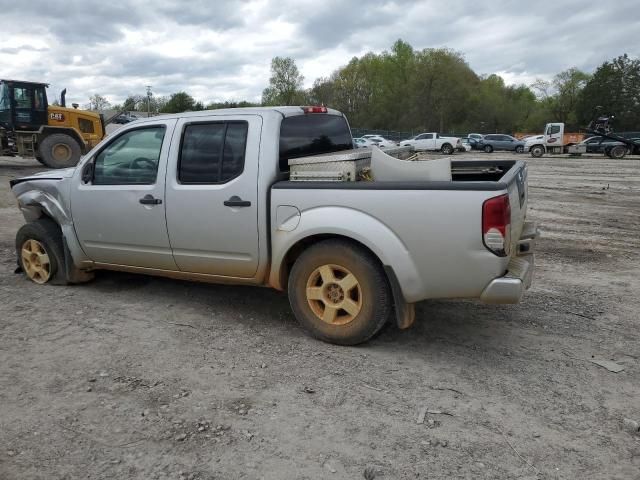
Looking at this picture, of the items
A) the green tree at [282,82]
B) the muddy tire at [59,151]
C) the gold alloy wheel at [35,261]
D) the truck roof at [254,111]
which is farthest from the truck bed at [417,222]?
the green tree at [282,82]

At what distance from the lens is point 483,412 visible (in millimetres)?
3113

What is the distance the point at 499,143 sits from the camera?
4156 centimetres

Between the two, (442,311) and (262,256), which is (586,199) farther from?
(262,256)

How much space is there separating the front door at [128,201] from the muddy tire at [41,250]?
0.44 meters

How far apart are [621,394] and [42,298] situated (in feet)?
16.0

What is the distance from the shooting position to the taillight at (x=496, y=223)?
3326mm

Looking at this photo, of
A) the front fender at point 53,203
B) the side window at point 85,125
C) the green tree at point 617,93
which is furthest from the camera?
the green tree at point 617,93

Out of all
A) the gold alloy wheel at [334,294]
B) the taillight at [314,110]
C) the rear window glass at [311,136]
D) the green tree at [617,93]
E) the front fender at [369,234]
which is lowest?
the gold alloy wheel at [334,294]

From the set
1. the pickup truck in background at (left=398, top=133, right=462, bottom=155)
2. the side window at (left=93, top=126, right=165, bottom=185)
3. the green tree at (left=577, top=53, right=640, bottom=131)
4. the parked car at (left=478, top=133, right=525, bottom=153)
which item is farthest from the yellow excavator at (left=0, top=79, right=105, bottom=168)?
the green tree at (left=577, top=53, right=640, bottom=131)

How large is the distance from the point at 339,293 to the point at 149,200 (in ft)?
6.09

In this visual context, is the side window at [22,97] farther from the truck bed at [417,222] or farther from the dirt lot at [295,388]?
the truck bed at [417,222]

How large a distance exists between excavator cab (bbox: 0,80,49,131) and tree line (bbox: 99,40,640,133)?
1609 inches

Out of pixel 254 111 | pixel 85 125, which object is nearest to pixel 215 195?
pixel 254 111

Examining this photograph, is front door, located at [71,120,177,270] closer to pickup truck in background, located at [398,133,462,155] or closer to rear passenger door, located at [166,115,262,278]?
rear passenger door, located at [166,115,262,278]
